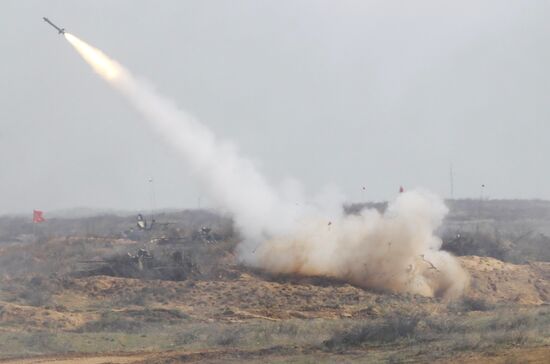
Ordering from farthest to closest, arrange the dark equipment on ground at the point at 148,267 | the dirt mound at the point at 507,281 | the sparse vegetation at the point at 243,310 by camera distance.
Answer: the dark equipment on ground at the point at 148,267
the dirt mound at the point at 507,281
the sparse vegetation at the point at 243,310

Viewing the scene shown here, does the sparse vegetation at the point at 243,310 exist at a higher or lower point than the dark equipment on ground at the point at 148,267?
lower

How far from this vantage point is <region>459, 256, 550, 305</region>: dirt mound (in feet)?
117

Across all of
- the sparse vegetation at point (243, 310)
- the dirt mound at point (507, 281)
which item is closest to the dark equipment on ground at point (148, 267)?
the sparse vegetation at point (243, 310)

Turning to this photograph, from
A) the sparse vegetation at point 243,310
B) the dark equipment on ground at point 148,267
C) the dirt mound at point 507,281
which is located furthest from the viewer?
the dark equipment on ground at point 148,267

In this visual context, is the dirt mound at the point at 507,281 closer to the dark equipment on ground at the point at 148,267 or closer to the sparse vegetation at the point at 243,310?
the sparse vegetation at the point at 243,310

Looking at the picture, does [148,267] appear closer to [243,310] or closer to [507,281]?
[243,310]

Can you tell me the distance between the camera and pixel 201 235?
49125mm


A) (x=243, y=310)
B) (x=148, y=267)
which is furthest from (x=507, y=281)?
(x=148, y=267)

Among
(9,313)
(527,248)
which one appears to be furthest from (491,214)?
(9,313)

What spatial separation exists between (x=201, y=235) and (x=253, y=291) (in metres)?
14.5

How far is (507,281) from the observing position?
37.9m

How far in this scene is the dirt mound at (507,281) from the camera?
117 feet

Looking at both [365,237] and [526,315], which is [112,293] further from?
[526,315]

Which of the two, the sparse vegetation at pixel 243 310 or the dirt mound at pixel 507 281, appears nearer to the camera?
the sparse vegetation at pixel 243 310
